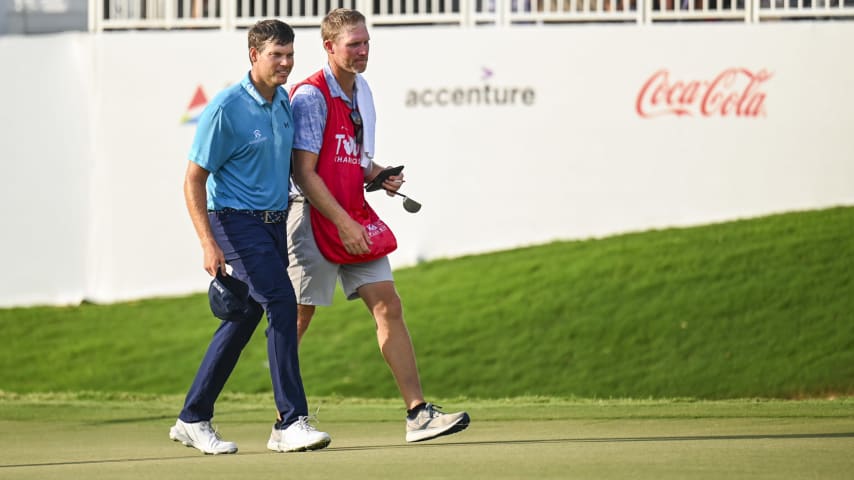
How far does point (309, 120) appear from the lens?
22.1ft

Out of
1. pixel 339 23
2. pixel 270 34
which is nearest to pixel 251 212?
pixel 270 34

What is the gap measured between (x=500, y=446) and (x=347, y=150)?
1478 millimetres

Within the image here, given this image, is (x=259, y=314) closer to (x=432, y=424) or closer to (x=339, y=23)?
(x=432, y=424)

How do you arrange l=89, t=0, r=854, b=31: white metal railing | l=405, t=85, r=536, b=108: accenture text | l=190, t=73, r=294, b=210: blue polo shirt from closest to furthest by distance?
l=190, t=73, r=294, b=210: blue polo shirt < l=405, t=85, r=536, b=108: accenture text < l=89, t=0, r=854, b=31: white metal railing

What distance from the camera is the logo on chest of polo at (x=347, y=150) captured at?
270 inches

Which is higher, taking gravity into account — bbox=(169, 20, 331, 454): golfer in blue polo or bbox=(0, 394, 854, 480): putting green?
bbox=(169, 20, 331, 454): golfer in blue polo

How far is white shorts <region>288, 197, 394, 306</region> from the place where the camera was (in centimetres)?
693

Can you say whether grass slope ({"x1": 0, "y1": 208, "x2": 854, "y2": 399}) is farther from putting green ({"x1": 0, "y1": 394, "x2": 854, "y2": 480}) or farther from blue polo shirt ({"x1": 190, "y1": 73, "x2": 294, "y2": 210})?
blue polo shirt ({"x1": 190, "y1": 73, "x2": 294, "y2": 210})

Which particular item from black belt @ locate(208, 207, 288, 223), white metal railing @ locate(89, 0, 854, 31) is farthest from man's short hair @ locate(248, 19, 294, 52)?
white metal railing @ locate(89, 0, 854, 31)

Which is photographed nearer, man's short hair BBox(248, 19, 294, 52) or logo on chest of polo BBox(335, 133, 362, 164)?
man's short hair BBox(248, 19, 294, 52)

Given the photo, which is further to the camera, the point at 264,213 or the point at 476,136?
the point at 476,136

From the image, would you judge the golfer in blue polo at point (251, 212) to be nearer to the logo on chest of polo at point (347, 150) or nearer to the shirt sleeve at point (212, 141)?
the shirt sleeve at point (212, 141)

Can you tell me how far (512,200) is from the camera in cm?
1750

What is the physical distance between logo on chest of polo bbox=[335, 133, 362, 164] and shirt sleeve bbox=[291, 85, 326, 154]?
0.32 feet
